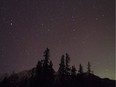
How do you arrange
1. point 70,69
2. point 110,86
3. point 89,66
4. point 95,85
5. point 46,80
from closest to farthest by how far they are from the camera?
point 46,80
point 70,69
point 95,85
point 89,66
point 110,86

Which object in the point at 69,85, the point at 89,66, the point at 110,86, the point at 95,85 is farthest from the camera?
the point at 110,86

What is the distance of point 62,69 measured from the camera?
157 ft

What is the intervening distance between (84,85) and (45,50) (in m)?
17.3

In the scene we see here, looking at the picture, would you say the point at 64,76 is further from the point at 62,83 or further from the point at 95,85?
the point at 95,85

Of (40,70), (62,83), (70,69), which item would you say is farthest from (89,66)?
(40,70)

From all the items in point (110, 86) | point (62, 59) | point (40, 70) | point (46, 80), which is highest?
point (62, 59)

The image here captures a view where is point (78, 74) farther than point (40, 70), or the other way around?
point (78, 74)

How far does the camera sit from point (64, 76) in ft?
152

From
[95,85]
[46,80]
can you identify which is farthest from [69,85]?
[95,85]

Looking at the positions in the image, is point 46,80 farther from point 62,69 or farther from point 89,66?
point 89,66

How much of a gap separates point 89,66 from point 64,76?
2232 centimetres

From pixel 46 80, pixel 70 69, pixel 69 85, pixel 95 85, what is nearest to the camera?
pixel 46 80

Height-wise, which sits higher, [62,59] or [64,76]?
[62,59]

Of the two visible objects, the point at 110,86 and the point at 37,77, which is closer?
the point at 37,77
